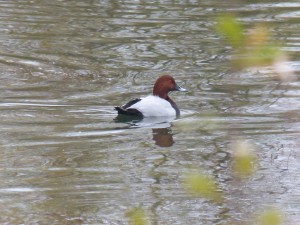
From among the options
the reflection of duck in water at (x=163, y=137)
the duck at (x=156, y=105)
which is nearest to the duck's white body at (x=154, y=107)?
the duck at (x=156, y=105)

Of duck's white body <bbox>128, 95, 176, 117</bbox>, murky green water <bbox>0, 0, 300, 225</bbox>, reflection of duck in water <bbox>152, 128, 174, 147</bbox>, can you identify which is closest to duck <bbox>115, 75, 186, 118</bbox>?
duck's white body <bbox>128, 95, 176, 117</bbox>

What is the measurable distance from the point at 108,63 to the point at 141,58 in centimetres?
49

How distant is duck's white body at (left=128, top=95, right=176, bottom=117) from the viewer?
33.9 feet

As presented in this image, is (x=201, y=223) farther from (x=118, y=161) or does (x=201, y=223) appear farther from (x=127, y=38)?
(x=127, y=38)

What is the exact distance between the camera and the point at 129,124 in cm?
1005

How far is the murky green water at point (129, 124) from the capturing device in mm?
6730

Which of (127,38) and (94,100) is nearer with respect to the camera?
(94,100)

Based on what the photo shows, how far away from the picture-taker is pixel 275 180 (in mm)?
7387

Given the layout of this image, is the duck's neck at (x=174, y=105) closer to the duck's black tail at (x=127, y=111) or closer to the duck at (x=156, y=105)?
the duck at (x=156, y=105)

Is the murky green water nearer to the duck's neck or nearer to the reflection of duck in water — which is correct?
the reflection of duck in water

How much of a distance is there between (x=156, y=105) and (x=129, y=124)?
57cm

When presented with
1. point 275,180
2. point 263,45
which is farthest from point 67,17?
point 263,45

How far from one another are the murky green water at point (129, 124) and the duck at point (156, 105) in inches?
6.1

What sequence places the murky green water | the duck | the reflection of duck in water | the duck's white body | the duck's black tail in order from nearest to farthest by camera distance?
the murky green water, the reflection of duck in water, the duck's black tail, the duck, the duck's white body
